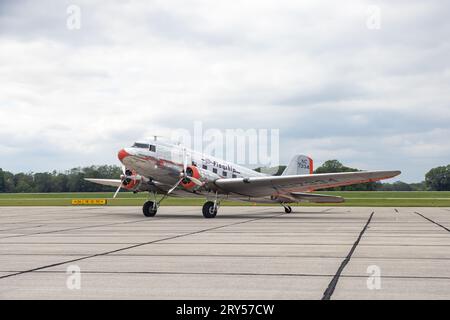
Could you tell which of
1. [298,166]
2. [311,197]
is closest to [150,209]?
[311,197]

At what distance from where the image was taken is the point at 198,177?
30.8m

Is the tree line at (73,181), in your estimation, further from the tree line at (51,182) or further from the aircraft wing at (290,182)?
the aircraft wing at (290,182)

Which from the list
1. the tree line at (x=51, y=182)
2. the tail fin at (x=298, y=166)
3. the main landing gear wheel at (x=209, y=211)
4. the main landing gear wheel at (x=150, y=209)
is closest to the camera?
the main landing gear wheel at (x=209, y=211)

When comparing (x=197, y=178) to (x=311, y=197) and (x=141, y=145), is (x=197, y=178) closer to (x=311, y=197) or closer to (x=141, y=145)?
(x=141, y=145)

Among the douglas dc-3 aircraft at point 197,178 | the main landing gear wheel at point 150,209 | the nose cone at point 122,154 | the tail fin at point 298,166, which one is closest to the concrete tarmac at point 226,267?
the nose cone at point 122,154

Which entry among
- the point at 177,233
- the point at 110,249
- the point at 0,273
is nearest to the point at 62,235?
the point at 177,233

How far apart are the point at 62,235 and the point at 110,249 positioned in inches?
212

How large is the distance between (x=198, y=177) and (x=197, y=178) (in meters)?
0.11

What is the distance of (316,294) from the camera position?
26.6 ft

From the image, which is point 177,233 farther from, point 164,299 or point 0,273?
point 164,299

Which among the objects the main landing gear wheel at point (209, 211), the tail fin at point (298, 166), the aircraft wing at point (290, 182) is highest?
the tail fin at point (298, 166)

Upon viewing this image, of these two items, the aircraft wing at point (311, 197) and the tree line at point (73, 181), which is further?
the tree line at point (73, 181)

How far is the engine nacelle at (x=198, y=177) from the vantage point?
30.5 m

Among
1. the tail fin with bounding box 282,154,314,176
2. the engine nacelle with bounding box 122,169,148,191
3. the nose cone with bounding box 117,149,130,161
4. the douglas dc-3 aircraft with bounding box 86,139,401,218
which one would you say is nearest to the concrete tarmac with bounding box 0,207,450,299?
the nose cone with bounding box 117,149,130,161
